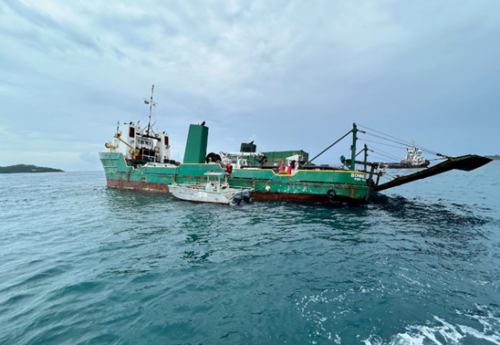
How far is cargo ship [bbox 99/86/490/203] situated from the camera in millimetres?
18469

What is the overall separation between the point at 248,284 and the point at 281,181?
14.9 m

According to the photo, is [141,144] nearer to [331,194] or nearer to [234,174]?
[234,174]

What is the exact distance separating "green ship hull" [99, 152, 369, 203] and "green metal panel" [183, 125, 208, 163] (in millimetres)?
866

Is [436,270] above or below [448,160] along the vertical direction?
below

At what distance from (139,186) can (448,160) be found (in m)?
31.4

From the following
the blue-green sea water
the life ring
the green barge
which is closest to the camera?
the blue-green sea water

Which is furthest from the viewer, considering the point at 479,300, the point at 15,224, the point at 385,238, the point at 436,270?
the point at 15,224

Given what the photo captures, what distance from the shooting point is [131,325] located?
4.34 metres

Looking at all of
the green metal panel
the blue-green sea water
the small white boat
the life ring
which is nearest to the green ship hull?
the life ring

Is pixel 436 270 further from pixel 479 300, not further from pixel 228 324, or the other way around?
pixel 228 324

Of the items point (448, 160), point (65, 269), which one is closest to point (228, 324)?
point (65, 269)

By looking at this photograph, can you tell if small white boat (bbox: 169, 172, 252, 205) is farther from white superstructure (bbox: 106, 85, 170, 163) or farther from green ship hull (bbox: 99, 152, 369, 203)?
white superstructure (bbox: 106, 85, 170, 163)

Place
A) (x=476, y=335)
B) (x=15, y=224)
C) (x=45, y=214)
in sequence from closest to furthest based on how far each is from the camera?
(x=476, y=335)
(x=15, y=224)
(x=45, y=214)

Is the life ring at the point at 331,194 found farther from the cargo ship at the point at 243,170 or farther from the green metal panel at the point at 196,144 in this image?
the green metal panel at the point at 196,144
